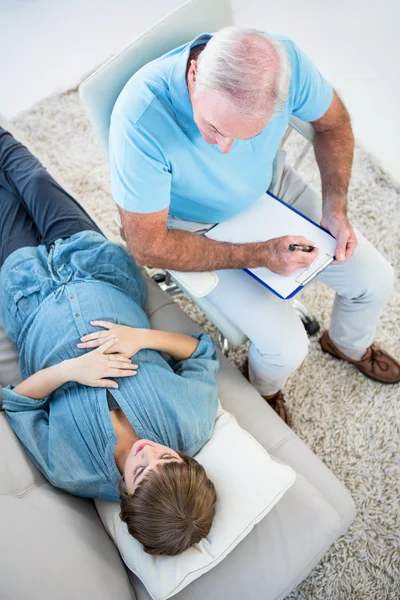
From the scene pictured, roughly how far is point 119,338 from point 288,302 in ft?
1.65

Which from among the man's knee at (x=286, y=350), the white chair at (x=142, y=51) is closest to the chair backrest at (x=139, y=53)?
the white chair at (x=142, y=51)

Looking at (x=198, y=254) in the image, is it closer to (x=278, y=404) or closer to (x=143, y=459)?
(x=143, y=459)

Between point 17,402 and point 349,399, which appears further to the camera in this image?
point 349,399

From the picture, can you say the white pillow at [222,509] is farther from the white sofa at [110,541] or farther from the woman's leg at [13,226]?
the woman's leg at [13,226]

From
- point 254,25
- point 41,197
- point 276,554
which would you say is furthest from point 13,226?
point 254,25

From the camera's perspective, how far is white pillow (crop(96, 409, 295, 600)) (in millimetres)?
1041

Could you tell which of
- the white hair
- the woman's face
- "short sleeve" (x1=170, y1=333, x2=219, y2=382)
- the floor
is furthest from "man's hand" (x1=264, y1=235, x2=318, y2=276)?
the floor

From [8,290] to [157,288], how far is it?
1.44ft

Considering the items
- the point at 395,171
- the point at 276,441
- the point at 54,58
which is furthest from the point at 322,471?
the point at 54,58

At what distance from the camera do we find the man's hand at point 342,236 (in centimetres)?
132

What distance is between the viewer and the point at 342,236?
52.4 inches

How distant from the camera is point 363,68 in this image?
2.42 metres

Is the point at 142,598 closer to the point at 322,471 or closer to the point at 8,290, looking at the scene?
the point at 322,471

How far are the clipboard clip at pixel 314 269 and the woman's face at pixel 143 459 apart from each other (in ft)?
1.73
